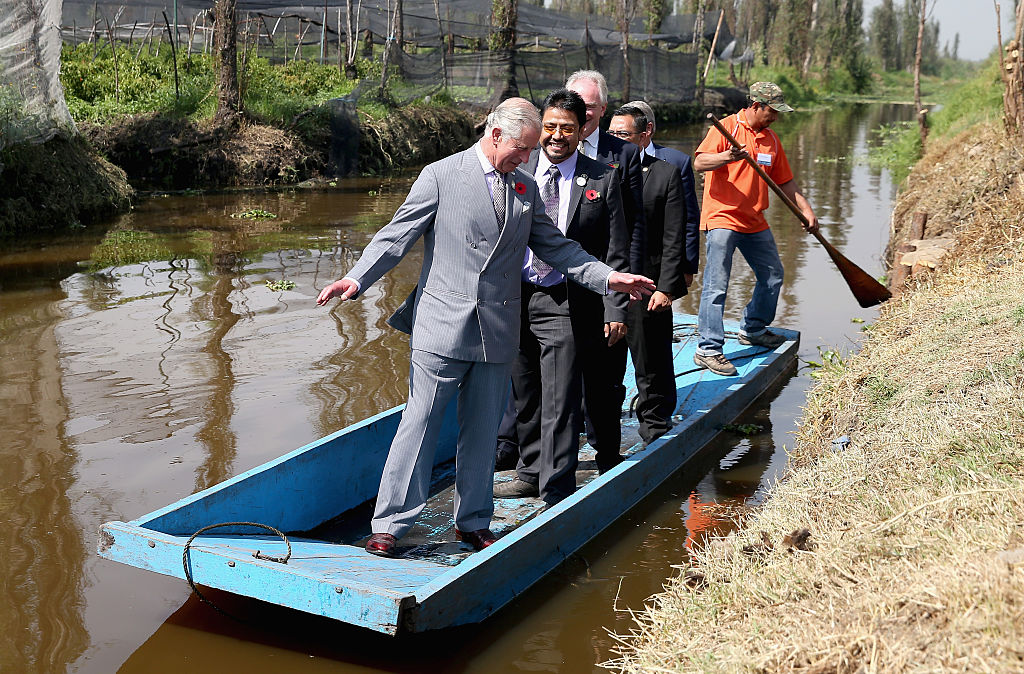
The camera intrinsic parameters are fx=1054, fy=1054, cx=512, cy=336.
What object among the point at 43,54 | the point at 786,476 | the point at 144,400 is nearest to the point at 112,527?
the point at 144,400

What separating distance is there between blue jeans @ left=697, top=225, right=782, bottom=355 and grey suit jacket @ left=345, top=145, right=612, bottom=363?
322 cm

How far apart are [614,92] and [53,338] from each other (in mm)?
26938

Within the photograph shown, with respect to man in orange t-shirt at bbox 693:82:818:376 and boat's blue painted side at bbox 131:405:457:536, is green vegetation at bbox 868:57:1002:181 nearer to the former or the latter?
man in orange t-shirt at bbox 693:82:818:376

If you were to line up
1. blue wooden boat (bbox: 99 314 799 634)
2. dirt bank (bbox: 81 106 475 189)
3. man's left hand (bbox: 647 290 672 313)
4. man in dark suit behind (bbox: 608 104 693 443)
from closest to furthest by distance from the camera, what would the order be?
blue wooden boat (bbox: 99 314 799 634), man's left hand (bbox: 647 290 672 313), man in dark suit behind (bbox: 608 104 693 443), dirt bank (bbox: 81 106 475 189)

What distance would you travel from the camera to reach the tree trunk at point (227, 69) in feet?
58.3

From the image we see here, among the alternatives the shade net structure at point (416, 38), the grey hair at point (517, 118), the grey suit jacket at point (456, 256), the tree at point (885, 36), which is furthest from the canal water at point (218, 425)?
Result: the tree at point (885, 36)

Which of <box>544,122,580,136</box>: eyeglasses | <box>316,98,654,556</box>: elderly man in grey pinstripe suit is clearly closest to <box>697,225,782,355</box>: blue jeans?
<box>544,122,580,136</box>: eyeglasses

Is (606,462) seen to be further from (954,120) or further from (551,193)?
(954,120)

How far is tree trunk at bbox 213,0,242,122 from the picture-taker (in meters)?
17.8

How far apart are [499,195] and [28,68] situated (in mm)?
10440

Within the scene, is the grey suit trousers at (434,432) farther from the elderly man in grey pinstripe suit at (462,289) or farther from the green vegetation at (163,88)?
the green vegetation at (163,88)

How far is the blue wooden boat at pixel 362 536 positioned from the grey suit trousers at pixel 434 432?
0.25 meters

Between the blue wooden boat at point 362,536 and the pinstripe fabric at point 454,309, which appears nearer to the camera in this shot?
the blue wooden boat at point 362,536

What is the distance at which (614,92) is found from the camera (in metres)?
33.3
